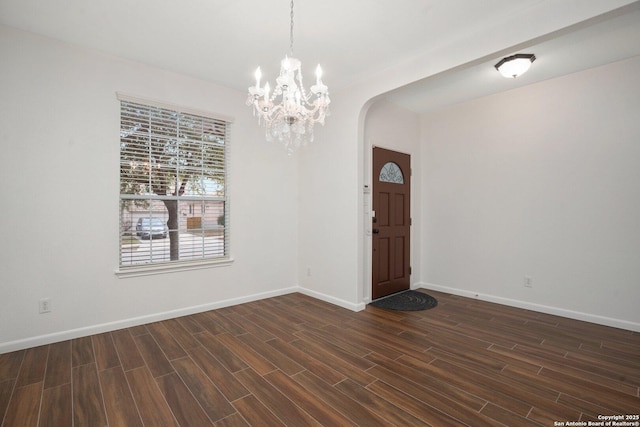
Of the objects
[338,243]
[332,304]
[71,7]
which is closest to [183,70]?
[71,7]

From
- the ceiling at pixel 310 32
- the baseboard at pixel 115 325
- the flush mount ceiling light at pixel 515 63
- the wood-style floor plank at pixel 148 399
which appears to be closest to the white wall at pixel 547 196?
the ceiling at pixel 310 32

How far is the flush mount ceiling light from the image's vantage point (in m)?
2.95

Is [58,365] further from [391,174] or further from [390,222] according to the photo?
[391,174]

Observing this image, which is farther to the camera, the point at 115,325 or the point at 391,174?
the point at 391,174

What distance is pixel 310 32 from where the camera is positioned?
2.69 meters

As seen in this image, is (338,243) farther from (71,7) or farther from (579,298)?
(71,7)

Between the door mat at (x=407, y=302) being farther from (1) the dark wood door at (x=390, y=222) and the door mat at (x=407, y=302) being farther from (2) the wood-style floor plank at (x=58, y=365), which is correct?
(2) the wood-style floor plank at (x=58, y=365)

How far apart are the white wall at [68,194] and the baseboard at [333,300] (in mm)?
1406

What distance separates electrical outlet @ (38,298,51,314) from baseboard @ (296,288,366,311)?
114 inches

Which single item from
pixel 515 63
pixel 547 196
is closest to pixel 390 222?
pixel 547 196

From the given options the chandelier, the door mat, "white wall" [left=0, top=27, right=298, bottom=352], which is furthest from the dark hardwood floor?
the chandelier

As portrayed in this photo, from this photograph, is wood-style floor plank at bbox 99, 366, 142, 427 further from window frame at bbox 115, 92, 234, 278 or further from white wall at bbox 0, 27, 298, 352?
window frame at bbox 115, 92, 234, 278

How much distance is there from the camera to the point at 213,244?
3832mm

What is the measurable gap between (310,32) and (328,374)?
2.96 m
